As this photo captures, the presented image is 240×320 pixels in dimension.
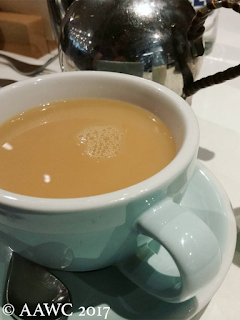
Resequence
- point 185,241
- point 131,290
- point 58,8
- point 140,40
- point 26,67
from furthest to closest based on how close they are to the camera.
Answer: point 26,67 → point 58,8 → point 140,40 → point 131,290 → point 185,241

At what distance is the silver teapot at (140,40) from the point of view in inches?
27.3

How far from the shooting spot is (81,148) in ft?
1.72

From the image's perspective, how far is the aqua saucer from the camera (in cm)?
39

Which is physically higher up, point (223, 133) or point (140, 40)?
point (140, 40)

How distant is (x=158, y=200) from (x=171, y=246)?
0.18 feet

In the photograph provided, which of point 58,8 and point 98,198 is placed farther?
point 58,8

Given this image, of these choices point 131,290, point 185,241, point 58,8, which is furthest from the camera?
point 58,8

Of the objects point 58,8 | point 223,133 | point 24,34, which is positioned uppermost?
point 58,8

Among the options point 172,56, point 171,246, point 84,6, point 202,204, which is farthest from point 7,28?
point 171,246

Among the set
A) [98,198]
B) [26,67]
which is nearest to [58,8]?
[26,67]

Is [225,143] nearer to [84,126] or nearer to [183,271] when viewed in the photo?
[84,126]

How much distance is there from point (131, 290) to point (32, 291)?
13 centimetres

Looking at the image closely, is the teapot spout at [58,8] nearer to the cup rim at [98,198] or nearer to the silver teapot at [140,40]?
the silver teapot at [140,40]

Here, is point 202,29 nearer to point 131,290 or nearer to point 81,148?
point 81,148
